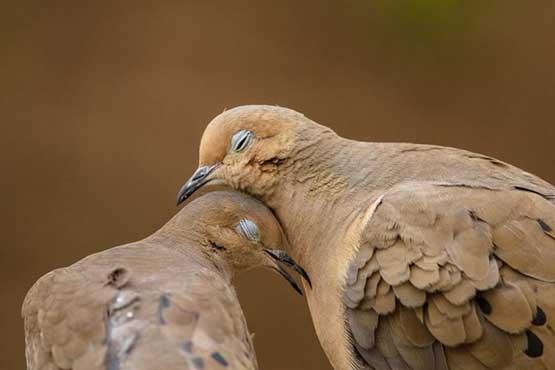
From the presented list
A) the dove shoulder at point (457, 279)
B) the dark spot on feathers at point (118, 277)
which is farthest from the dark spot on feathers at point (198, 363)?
the dove shoulder at point (457, 279)

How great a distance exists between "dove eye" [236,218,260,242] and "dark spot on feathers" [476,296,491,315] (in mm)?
642

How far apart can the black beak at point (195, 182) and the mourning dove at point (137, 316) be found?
194 mm

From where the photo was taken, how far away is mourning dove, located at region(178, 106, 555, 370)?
295cm

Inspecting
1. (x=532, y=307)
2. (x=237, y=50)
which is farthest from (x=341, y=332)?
(x=237, y=50)

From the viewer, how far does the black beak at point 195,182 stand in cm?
332

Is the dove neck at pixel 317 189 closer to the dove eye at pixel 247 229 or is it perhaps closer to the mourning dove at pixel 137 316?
the dove eye at pixel 247 229

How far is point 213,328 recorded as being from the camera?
2.65 metres

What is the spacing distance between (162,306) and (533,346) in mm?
875

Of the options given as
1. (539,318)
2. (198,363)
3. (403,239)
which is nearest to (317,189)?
(403,239)

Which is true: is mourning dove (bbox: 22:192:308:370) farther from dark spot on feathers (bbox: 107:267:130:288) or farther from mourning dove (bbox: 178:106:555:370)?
mourning dove (bbox: 178:106:555:370)

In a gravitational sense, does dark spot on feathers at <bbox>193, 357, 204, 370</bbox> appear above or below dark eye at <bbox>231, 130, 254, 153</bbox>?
below

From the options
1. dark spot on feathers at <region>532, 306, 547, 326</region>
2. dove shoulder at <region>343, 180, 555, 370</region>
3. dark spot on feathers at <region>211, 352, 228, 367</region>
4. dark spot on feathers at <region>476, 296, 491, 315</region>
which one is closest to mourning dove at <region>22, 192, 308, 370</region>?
dark spot on feathers at <region>211, 352, 228, 367</region>

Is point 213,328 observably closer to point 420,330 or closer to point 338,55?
point 420,330

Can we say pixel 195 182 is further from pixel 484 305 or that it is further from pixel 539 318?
pixel 539 318
